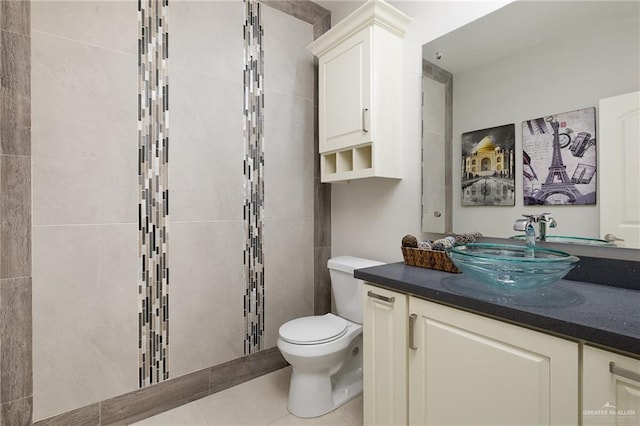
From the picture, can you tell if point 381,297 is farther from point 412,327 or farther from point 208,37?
point 208,37

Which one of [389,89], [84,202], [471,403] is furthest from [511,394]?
[84,202]

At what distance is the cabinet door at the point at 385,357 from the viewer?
1.17 m

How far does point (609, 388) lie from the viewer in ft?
2.39

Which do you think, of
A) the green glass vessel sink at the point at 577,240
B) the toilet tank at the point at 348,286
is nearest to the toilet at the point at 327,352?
the toilet tank at the point at 348,286

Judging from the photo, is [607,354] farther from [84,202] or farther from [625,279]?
[84,202]


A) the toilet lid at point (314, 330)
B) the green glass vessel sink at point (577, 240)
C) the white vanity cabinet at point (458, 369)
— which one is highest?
the green glass vessel sink at point (577, 240)

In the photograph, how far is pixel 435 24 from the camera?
1.68 metres

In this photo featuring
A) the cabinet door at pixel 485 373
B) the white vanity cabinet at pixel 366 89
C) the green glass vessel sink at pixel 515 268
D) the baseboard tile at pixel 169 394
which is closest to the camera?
the cabinet door at pixel 485 373

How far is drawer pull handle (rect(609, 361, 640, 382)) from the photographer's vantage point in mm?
683

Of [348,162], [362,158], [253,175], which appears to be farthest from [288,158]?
[362,158]

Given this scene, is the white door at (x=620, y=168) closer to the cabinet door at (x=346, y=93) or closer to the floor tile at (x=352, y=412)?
the cabinet door at (x=346, y=93)

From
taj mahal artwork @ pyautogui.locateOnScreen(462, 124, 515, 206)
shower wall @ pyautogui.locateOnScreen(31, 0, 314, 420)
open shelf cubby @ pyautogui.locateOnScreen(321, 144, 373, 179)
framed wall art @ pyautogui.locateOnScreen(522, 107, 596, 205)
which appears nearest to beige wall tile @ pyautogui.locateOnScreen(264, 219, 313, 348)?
shower wall @ pyautogui.locateOnScreen(31, 0, 314, 420)

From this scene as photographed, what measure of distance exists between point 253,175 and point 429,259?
1.14 m

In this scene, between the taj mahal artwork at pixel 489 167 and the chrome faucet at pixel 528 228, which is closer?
the chrome faucet at pixel 528 228
